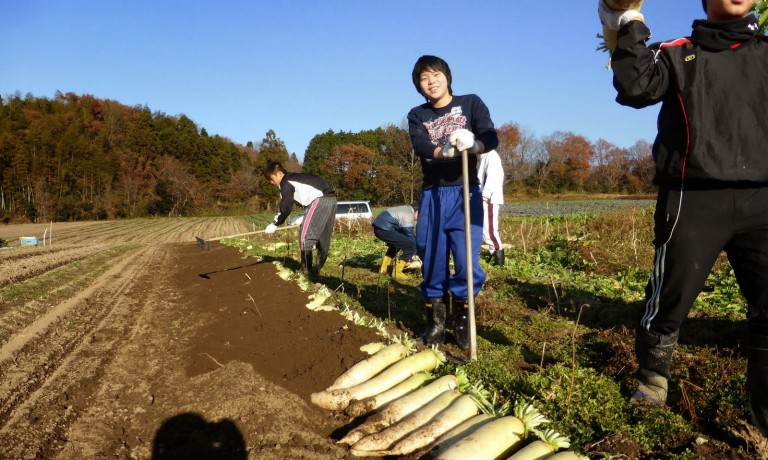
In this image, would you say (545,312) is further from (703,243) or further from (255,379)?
(255,379)

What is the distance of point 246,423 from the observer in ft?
7.64

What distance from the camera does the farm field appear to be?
2.19 m

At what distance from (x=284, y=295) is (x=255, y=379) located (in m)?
2.32

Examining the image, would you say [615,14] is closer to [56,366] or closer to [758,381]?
[758,381]

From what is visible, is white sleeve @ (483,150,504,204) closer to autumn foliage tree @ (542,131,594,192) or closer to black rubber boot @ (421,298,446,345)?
black rubber boot @ (421,298,446,345)

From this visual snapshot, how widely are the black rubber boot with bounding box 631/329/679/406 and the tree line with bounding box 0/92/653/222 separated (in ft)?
127

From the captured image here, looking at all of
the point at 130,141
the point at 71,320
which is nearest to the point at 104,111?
the point at 130,141

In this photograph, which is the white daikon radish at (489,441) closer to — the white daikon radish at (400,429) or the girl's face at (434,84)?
the white daikon radish at (400,429)

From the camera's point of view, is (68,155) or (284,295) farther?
(68,155)

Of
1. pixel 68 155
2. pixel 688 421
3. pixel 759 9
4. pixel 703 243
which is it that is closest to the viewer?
pixel 703 243

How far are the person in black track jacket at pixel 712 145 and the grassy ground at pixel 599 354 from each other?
31cm

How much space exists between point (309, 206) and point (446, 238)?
13.0ft

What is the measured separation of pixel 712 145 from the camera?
2059 millimetres

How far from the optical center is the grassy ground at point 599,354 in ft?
6.98
